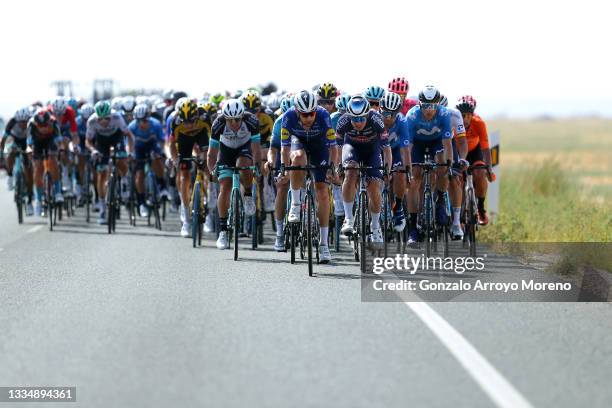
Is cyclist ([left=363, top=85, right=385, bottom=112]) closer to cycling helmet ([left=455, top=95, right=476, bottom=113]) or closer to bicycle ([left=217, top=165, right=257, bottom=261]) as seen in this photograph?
cycling helmet ([left=455, top=95, right=476, bottom=113])

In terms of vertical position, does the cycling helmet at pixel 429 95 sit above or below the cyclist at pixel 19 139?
above

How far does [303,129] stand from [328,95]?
2.77 meters

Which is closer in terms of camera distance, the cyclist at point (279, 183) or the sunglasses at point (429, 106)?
the cyclist at point (279, 183)

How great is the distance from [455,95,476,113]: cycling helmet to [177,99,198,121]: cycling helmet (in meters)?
4.03

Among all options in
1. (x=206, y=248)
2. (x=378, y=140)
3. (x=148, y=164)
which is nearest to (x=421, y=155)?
(x=378, y=140)

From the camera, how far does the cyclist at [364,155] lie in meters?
15.2

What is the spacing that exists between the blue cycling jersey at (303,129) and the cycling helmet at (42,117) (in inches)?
328

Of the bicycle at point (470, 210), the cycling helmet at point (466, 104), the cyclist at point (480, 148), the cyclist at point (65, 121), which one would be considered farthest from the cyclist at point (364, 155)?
the cyclist at point (65, 121)

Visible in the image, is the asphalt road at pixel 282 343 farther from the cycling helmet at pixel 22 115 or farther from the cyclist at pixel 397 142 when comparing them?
the cycling helmet at pixel 22 115

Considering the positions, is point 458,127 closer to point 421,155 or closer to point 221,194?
point 421,155

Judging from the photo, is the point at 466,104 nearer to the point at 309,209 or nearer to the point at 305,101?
the point at 305,101

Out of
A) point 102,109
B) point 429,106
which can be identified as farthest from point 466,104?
point 102,109

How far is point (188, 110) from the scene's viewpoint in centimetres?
1945

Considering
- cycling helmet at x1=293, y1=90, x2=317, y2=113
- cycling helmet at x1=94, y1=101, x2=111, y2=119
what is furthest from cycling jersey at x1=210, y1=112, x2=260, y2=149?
cycling helmet at x1=94, y1=101, x2=111, y2=119
